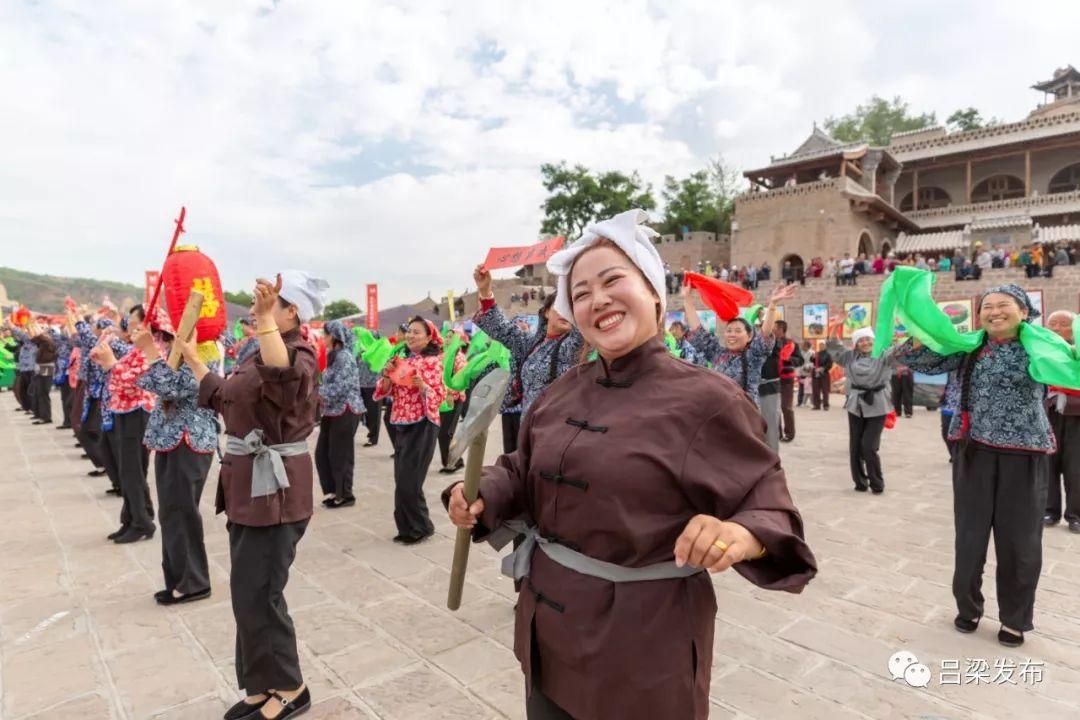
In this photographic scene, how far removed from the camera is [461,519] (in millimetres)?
1626

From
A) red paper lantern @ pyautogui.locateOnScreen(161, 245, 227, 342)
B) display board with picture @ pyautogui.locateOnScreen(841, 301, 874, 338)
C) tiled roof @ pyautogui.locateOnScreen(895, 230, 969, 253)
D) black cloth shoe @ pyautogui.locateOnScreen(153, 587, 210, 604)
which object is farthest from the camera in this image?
tiled roof @ pyautogui.locateOnScreen(895, 230, 969, 253)

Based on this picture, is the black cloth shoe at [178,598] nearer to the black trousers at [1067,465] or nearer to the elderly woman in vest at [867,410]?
the elderly woman in vest at [867,410]

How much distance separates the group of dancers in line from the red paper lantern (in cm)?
19

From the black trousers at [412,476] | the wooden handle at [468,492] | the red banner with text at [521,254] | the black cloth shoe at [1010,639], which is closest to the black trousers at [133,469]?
the black trousers at [412,476]

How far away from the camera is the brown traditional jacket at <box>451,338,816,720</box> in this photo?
4.66 ft

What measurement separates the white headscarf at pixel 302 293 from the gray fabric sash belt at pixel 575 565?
173cm

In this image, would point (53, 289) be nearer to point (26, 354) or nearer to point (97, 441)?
point (26, 354)

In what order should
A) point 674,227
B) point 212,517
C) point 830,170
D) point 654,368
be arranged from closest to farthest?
point 654,368, point 212,517, point 830,170, point 674,227

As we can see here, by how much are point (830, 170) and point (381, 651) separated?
36778 millimetres

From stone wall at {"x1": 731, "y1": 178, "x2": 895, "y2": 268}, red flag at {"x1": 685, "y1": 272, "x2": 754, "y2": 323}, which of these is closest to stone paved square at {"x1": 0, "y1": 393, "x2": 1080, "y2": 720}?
red flag at {"x1": 685, "y1": 272, "x2": 754, "y2": 323}

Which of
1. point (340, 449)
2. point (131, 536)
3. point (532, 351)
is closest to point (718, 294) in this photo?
point (532, 351)

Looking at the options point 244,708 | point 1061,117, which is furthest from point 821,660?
point 1061,117

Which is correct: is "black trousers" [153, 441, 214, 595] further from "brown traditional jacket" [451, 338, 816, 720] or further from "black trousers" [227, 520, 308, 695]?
"brown traditional jacket" [451, 338, 816, 720]

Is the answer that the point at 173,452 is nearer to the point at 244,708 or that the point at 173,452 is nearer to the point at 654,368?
the point at 244,708
